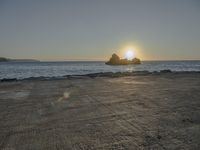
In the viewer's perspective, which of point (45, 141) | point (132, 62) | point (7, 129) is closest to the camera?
point (45, 141)

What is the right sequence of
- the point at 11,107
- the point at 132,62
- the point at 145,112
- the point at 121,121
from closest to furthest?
the point at 121,121, the point at 145,112, the point at 11,107, the point at 132,62

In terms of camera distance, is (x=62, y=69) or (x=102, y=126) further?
(x=62, y=69)

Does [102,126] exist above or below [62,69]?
above

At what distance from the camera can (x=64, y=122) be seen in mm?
5785

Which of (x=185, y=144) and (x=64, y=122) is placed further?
(x=64, y=122)

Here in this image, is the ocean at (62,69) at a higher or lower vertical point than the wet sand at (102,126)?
lower

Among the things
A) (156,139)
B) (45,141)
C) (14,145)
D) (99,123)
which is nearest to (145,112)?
(99,123)

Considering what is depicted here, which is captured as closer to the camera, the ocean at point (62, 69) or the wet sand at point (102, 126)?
the wet sand at point (102, 126)

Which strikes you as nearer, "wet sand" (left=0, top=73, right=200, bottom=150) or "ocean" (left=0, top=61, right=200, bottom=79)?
"wet sand" (left=0, top=73, right=200, bottom=150)

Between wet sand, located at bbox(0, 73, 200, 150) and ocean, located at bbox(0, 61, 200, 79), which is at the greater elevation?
wet sand, located at bbox(0, 73, 200, 150)

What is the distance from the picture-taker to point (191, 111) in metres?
6.72

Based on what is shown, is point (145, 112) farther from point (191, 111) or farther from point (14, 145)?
point (14, 145)

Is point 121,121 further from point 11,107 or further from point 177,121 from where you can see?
point 11,107

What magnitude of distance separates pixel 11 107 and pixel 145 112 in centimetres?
519
